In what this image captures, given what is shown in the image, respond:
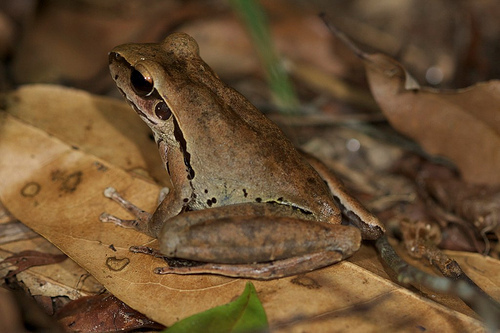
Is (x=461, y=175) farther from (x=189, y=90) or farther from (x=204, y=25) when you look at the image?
(x=204, y=25)

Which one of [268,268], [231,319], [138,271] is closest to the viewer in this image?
[231,319]

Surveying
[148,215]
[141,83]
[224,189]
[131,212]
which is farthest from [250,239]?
[141,83]

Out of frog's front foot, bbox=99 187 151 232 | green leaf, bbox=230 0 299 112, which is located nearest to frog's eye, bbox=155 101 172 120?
frog's front foot, bbox=99 187 151 232

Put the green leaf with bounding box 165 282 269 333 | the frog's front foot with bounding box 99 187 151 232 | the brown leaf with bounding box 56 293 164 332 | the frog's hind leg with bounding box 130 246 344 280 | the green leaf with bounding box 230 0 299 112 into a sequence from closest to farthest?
the green leaf with bounding box 165 282 269 333 → the frog's hind leg with bounding box 130 246 344 280 → the brown leaf with bounding box 56 293 164 332 → the frog's front foot with bounding box 99 187 151 232 → the green leaf with bounding box 230 0 299 112

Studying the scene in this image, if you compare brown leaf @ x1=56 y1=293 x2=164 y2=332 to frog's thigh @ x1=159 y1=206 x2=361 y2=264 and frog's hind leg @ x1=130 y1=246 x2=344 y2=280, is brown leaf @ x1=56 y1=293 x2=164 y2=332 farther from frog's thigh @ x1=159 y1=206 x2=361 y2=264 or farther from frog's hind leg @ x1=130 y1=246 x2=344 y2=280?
frog's thigh @ x1=159 y1=206 x2=361 y2=264

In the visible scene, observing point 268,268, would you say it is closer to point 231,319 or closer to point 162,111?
point 231,319

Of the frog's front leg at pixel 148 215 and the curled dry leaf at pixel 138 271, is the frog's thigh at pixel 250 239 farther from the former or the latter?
the frog's front leg at pixel 148 215

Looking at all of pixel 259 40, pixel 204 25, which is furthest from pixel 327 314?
pixel 204 25

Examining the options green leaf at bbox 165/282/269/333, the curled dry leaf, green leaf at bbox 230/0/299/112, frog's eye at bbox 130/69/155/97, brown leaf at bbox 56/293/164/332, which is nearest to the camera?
green leaf at bbox 165/282/269/333

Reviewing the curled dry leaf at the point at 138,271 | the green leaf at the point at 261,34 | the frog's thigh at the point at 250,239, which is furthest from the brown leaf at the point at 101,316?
the green leaf at the point at 261,34
